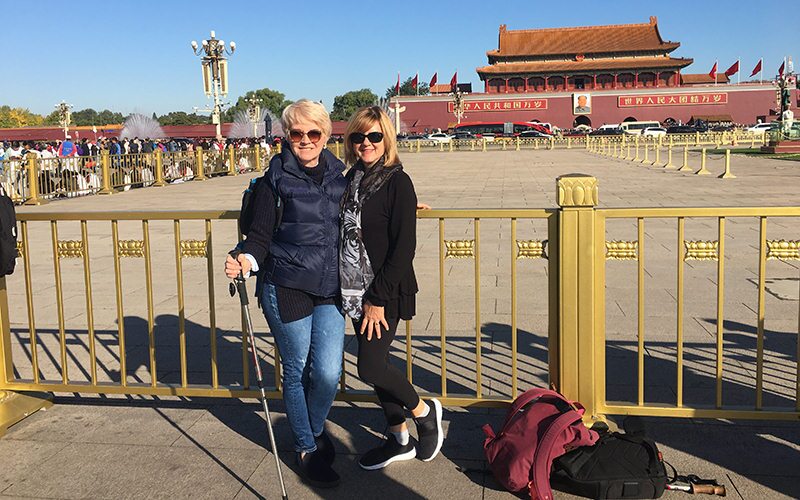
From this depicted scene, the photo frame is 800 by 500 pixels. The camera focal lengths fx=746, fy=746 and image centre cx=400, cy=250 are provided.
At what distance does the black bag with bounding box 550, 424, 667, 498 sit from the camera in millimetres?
2992

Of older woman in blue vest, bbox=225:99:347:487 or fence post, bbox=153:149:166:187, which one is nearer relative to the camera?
older woman in blue vest, bbox=225:99:347:487

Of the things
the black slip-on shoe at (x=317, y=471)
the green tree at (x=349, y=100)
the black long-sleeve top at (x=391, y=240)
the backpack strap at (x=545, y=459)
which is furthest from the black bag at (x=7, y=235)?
the green tree at (x=349, y=100)

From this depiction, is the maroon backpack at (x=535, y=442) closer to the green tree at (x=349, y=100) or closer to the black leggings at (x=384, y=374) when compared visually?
the black leggings at (x=384, y=374)

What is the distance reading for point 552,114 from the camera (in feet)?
233

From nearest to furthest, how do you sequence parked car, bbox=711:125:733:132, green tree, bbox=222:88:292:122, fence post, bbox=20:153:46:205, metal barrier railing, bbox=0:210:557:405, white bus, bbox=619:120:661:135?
metal barrier railing, bbox=0:210:557:405, fence post, bbox=20:153:46:205, parked car, bbox=711:125:733:132, white bus, bbox=619:120:661:135, green tree, bbox=222:88:292:122

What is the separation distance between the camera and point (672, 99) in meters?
68.4

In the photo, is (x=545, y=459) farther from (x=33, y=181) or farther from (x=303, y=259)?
(x=33, y=181)

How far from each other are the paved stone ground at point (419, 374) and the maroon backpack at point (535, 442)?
14 centimetres

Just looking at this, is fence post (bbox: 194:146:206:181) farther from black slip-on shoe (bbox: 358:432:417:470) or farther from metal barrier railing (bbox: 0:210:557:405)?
black slip-on shoe (bbox: 358:432:417:470)

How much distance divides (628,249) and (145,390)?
261 cm

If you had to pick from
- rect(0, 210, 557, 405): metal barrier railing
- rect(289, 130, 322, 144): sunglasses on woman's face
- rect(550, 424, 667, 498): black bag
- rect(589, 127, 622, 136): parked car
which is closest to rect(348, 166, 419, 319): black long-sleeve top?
rect(289, 130, 322, 144): sunglasses on woman's face

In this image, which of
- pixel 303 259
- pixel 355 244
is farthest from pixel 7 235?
pixel 355 244

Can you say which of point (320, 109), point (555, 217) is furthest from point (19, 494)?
point (555, 217)

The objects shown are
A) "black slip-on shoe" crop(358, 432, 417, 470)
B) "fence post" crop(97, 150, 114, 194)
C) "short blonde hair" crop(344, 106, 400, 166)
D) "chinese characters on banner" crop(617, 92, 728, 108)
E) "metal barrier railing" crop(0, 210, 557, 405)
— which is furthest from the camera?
"chinese characters on banner" crop(617, 92, 728, 108)
